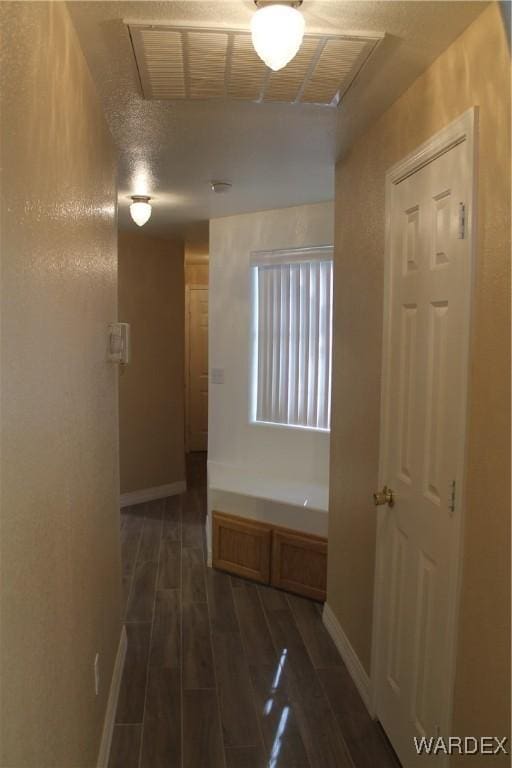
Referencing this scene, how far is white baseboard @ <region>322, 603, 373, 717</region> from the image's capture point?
102 inches

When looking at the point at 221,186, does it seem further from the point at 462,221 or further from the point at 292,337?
the point at 462,221

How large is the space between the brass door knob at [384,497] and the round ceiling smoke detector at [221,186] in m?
1.97

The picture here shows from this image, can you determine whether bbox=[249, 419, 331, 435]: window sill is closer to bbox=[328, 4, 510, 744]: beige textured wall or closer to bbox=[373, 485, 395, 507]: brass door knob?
bbox=[373, 485, 395, 507]: brass door knob

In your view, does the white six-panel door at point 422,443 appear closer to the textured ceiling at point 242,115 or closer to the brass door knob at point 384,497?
the brass door knob at point 384,497

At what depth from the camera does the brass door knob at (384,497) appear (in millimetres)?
2336

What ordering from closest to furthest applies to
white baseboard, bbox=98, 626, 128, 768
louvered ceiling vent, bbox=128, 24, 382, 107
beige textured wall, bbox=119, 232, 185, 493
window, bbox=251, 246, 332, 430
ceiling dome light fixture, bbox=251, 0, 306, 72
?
ceiling dome light fixture, bbox=251, 0, 306, 72 < louvered ceiling vent, bbox=128, 24, 382, 107 < white baseboard, bbox=98, 626, 128, 768 < window, bbox=251, 246, 332, 430 < beige textured wall, bbox=119, 232, 185, 493

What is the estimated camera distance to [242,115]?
242 cm

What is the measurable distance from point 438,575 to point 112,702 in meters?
1.42

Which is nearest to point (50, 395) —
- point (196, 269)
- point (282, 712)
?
point (282, 712)

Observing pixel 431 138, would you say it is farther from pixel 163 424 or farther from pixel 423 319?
pixel 163 424

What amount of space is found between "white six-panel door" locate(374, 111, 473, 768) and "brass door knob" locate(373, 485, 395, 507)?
0.03 m

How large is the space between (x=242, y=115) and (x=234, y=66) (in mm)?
494

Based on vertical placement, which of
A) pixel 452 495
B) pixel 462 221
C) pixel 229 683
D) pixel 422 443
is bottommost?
pixel 229 683

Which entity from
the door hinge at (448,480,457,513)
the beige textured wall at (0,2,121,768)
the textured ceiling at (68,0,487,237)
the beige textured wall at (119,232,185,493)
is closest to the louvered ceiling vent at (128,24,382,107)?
the textured ceiling at (68,0,487,237)
